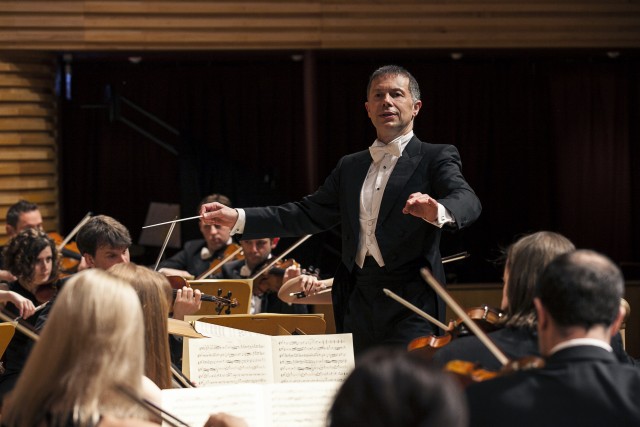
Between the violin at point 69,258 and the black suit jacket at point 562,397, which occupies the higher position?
the violin at point 69,258

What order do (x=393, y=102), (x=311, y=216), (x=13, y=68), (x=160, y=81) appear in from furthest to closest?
(x=160, y=81) → (x=13, y=68) → (x=311, y=216) → (x=393, y=102)

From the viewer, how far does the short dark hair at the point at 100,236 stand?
463cm

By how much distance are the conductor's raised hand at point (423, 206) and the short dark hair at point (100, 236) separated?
1.80 meters

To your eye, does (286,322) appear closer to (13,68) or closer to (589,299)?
(589,299)

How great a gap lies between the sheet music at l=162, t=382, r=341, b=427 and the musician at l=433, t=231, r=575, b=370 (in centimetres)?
35

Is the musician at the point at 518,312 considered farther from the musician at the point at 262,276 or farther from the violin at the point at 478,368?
the musician at the point at 262,276

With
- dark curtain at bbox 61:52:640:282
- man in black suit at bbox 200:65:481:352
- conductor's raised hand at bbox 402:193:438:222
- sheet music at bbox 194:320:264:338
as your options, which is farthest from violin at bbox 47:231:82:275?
conductor's raised hand at bbox 402:193:438:222

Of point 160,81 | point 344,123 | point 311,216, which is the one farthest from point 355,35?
point 311,216

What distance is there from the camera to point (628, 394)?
1.98m

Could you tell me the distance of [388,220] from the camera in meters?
3.70

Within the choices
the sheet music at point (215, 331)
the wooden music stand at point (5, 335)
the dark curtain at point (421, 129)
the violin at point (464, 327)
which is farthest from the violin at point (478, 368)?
the dark curtain at point (421, 129)

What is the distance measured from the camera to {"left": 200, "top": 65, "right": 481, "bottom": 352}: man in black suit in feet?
12.0

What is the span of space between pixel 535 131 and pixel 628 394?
746 centimetres

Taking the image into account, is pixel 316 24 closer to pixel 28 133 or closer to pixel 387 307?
pixel 28 133
